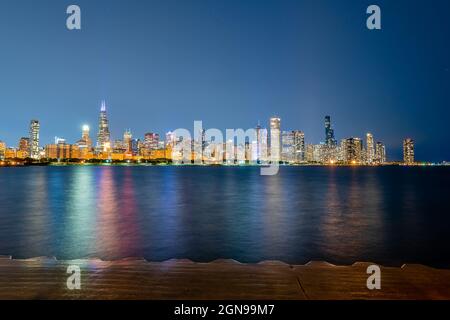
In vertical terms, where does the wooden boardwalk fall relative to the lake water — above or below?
above

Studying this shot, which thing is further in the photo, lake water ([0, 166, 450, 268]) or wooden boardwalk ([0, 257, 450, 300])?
lake water ([0, 166, 450, 268])

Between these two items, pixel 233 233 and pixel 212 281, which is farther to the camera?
pixel 233 233

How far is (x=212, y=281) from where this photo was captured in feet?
20.9

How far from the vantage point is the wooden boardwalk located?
5.72 meters

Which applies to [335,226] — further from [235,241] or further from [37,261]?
[37,261]

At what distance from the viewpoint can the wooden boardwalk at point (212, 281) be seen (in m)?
5.72

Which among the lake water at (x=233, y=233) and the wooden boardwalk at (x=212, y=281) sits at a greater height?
the wooden boardwalk at (x=212, y=281)

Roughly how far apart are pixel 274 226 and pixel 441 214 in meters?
18.1

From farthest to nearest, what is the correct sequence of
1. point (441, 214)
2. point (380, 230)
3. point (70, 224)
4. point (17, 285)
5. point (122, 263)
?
1. point (441, 214)
2. point (70, 224)
3. point (380, 230)
4. point (122, 263)
5. point (17, 285)

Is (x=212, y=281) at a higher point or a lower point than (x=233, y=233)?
higher

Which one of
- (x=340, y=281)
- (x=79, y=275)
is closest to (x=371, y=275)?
(x=340, y=281)

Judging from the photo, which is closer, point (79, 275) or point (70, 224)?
point (79, 275)

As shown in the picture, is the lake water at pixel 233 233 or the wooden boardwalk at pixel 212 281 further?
the lake water at pixel 233 233
